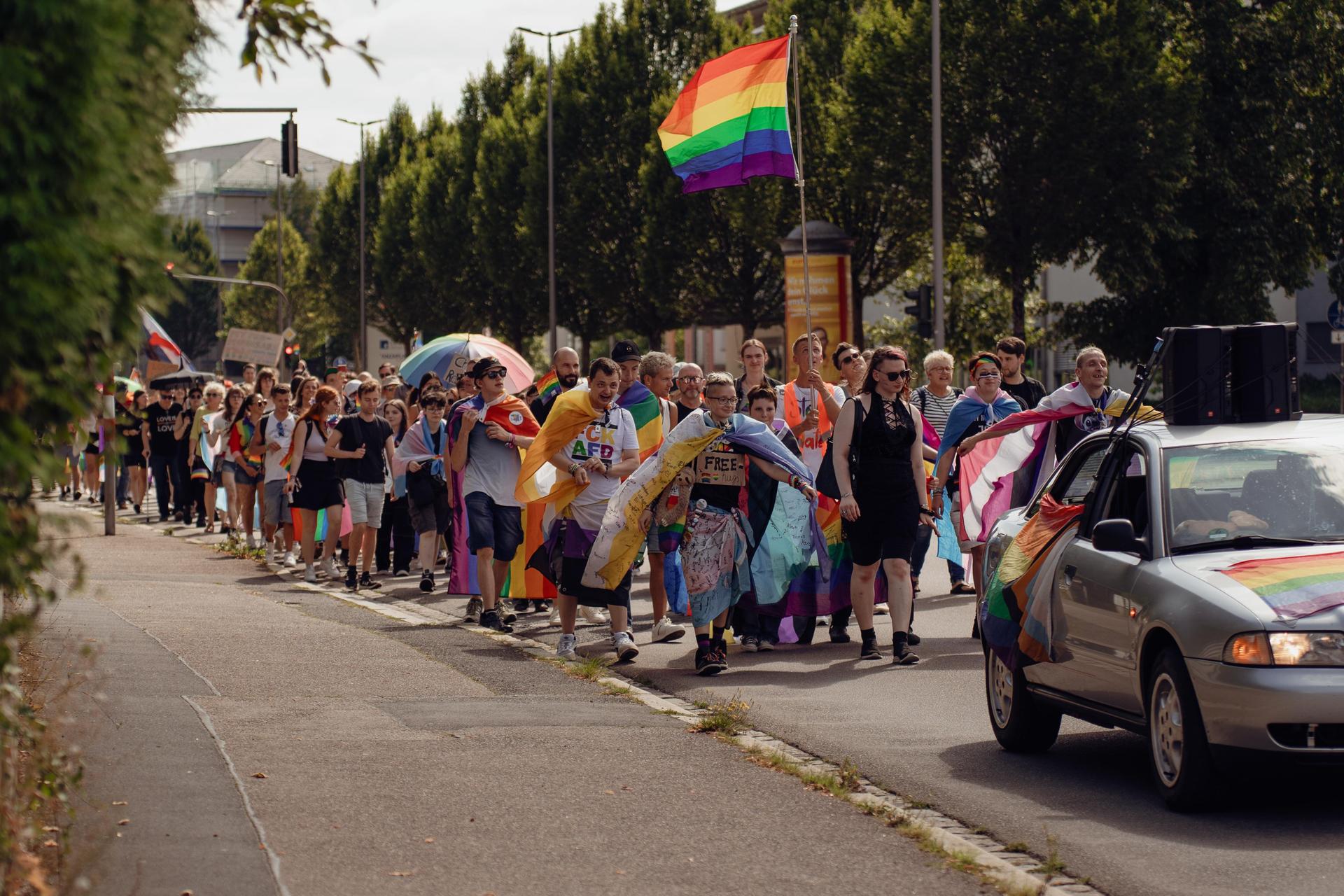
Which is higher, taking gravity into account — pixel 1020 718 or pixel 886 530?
pixel 886 530

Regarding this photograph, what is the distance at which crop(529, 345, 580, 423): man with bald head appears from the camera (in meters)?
15.7

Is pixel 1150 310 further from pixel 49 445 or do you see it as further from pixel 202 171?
pixel 202 171

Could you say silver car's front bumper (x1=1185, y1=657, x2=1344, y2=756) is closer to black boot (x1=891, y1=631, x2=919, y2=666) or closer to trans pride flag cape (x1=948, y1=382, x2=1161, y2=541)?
black boot (x1=891, y1=631, x2=919, y2=666)

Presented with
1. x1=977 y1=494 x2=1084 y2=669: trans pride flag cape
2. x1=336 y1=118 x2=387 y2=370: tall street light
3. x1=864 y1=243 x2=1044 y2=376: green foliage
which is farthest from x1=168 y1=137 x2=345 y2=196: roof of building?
x1=977 y1=494 x2=1084 y2=669: trans pride flag cape

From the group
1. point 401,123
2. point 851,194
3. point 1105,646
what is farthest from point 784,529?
point 401,123

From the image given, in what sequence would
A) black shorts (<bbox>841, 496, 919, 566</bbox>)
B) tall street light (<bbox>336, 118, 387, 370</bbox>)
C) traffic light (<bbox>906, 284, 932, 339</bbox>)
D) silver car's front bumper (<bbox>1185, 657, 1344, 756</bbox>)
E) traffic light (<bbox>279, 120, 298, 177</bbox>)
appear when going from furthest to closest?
1. tall street light (<bbox>336, 118, 387, 370</bbox>)
2. traffic light (<bbox>279, 120, 298, 177</bbox>)
3. traffic light (<bbox>906, 284, 932, 339</bbox>)
4. black shorts (<bbox>841, 496, 919, 566</bbox>)
5. silver car's front bumper (<bbox>1185, 657, 1344, 756</bbox>)

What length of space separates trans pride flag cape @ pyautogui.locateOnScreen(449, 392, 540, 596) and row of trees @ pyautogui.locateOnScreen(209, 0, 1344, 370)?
24.6 meters

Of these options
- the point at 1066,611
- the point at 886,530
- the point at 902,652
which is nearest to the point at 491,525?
the point at 886,530

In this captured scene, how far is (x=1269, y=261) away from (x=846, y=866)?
117 feet

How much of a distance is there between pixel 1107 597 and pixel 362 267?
74.4 m

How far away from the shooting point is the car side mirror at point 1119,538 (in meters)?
7.66

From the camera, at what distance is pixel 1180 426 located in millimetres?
8344

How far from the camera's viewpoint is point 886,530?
11656mm

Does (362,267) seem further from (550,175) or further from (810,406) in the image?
(810,406)
